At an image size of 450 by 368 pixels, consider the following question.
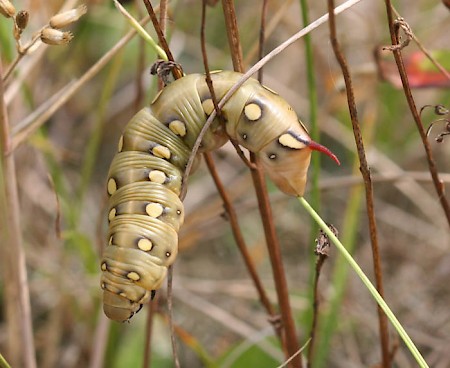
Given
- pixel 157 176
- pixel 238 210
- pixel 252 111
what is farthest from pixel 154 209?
pixel 238 210

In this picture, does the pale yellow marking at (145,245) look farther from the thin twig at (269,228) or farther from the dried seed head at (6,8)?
the dried seed head at (6,8)

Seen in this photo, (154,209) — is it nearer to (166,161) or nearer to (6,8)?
(166,161)

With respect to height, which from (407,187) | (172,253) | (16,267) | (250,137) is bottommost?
(407,187)

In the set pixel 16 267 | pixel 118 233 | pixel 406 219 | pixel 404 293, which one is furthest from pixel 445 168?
pixel 118 233

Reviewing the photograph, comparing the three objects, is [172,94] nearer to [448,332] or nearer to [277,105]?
[277,105]

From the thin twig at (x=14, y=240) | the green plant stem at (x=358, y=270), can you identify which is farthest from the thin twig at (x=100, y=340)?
the green plant stem at (x=358, y=270)

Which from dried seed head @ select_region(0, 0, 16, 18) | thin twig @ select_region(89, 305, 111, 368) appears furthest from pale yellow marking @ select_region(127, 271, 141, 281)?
thin twig @ select_region(89, 305, 111, 368)

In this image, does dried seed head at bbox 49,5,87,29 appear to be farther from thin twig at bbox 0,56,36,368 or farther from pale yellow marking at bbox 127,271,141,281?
pale yellow marking at bbox 127,271,141,281
